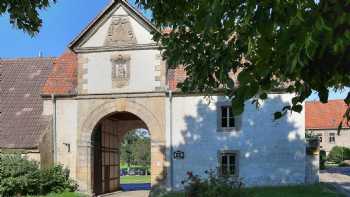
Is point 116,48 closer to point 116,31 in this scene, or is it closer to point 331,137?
point 116,31

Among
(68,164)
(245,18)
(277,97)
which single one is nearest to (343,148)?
(277,97)

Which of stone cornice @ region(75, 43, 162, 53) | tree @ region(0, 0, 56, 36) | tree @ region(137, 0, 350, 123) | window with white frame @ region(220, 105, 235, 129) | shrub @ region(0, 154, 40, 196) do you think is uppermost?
stone cornice @ region(75, 43, 162, 53)

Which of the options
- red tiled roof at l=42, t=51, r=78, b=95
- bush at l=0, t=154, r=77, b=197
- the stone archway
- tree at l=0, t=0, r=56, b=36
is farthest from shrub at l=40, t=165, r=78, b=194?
tree at l=0, t=0, r=56, b=36

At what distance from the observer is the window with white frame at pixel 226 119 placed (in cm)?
2414

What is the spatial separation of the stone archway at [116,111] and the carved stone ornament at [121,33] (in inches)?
109

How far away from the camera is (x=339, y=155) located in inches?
2212

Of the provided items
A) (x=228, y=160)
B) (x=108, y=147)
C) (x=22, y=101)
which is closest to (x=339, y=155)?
(x=108, y=147)

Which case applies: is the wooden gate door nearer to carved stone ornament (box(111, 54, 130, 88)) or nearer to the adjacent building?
carved stone ornament (box(111, 54, 130, 88))

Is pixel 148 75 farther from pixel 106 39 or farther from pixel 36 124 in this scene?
pixel 36 124

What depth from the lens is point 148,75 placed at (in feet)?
81.0

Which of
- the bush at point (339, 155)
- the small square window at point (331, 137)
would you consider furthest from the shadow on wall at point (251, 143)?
the small square window at point (331, 137)

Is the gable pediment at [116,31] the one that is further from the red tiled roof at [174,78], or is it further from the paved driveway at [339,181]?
the paved driveway at [339,181]

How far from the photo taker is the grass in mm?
20130

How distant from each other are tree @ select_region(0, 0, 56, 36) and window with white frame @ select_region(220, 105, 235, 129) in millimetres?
16298
